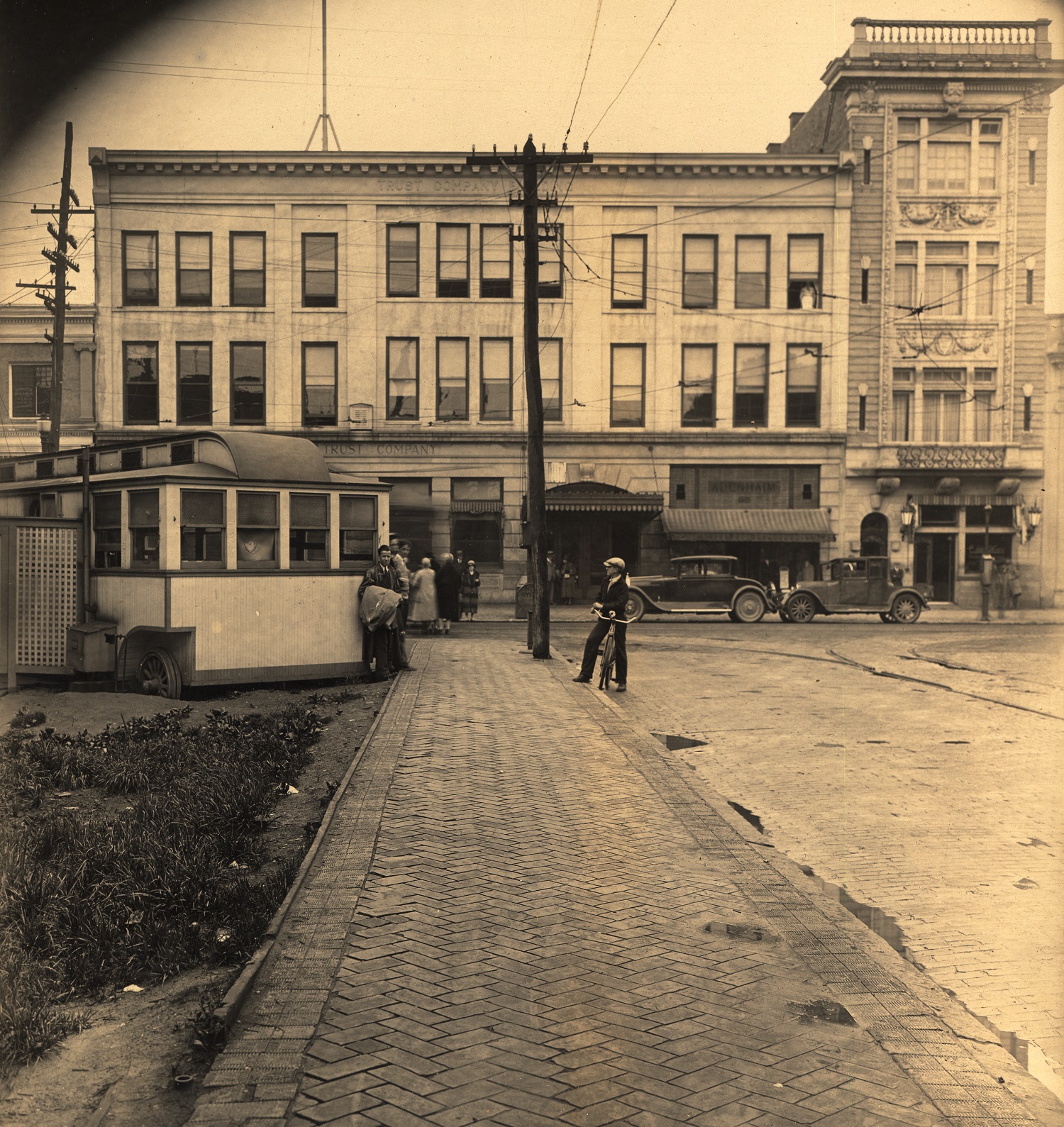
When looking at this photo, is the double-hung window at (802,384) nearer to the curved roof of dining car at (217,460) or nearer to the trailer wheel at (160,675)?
the curved roof of dining car at (217,460)

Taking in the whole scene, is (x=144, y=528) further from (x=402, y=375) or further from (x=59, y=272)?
(x=402, y=375)

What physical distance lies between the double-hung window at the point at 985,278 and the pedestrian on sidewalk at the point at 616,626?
1072 inches

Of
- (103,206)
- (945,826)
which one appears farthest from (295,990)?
(103,206)

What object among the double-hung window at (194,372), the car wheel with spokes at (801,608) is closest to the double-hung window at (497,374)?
the double-hung window at (194,372)

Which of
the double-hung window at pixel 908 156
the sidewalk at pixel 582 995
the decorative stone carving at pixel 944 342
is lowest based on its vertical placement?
the sidewalk at pixel 582 995

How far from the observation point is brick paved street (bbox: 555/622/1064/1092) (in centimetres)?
525

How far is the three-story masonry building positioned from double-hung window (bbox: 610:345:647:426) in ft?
0.24

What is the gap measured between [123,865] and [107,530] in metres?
8.86

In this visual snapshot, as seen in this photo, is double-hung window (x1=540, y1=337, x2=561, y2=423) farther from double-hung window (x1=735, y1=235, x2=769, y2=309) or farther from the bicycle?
the bicycle

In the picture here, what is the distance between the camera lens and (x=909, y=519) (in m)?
35.3

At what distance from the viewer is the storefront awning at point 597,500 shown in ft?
109

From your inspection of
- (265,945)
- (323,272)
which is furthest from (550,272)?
(265,945)

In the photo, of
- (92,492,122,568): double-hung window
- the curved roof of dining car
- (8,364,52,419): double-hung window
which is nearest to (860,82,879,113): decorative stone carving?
the curved roof of dining car

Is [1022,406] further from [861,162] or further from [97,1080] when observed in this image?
[97,1080]
